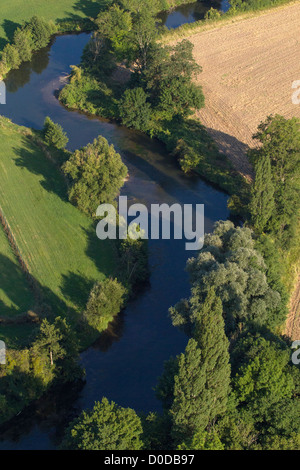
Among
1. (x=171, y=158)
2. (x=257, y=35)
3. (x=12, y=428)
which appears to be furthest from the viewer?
(x=257, y=35)

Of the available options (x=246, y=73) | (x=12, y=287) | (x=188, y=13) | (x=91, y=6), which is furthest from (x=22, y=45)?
(x=12, y=287)

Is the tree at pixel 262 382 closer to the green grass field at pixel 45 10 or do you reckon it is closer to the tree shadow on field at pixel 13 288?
the tree shadow on field at pixel 13 288

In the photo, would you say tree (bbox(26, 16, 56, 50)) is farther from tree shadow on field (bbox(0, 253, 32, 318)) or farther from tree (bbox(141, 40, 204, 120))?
tree shadow on field (bbox(0, 253, 32, 318))

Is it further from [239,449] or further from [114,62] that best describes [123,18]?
[239,449]

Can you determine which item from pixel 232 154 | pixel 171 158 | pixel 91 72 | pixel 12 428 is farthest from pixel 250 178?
pixel 12 428

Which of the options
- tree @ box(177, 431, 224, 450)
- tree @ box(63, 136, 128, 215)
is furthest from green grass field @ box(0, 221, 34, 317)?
tree @ box(177, 431, 224, 450)
